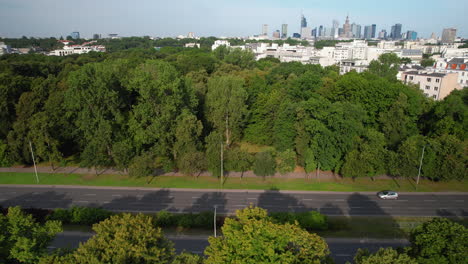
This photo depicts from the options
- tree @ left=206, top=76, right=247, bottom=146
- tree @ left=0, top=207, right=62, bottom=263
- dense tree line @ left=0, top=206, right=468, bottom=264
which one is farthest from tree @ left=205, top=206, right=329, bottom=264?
tree @ left=206, top=76, right=247, bottom=146

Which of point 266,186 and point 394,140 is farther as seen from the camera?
point 394,140

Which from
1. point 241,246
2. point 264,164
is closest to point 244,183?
point 264,164

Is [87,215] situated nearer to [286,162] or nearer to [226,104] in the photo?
[286,162]

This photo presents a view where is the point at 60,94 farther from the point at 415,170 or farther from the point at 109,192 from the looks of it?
the point at 415,170

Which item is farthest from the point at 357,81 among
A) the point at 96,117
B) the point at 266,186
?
the point at 96,117

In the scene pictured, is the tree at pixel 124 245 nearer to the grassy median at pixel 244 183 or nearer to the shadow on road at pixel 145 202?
the shadow on road at pixel 145 202

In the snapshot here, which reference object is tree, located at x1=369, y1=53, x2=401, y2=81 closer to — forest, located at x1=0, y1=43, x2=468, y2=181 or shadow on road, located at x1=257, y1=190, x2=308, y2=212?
forest, located at x1=0, y1=43, x2=468, y2=181

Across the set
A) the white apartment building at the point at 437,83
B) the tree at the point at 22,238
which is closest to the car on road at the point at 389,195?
the tree at the point at 22,238
